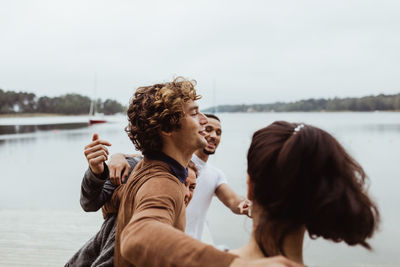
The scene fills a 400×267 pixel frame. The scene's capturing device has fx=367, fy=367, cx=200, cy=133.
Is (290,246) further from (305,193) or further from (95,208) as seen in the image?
(95,208)

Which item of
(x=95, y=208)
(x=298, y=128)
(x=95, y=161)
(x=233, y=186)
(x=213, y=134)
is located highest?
(x=298, y=128)

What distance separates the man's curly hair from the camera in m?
1.50

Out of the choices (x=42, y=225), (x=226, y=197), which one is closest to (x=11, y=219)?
(x=42, y=225)

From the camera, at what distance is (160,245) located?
2.89 feet

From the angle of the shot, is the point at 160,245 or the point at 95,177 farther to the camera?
the point at 95,177

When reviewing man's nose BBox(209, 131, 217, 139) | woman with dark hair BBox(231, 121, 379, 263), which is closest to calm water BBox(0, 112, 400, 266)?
woman with dark hair BBox(231, 121, 379, 263)

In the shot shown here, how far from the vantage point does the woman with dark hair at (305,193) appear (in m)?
0.95

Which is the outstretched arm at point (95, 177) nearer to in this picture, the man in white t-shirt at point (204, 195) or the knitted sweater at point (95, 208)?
the knitted sweater at point (95, 208)

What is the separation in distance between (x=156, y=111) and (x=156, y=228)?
674 mm

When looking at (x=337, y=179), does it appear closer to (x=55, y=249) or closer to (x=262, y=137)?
(x=262, y=137)

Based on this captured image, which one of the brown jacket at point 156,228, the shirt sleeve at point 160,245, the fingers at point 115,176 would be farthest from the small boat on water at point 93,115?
the shirt sleeve at point 160,245

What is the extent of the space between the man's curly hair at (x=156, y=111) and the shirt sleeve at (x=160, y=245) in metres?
0.43

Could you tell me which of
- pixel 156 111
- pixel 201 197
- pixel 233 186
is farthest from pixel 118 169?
pixel 233 186

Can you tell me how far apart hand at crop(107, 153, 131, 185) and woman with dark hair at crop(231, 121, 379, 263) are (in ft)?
2.47
